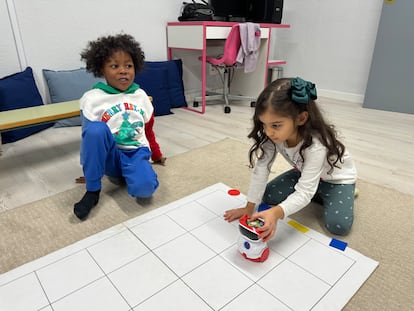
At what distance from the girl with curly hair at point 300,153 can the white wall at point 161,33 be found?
179cm

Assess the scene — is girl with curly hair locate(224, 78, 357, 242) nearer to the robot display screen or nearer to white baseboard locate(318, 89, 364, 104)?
the robot display screen

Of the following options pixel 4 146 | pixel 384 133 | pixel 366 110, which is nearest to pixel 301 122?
pixel 384 133

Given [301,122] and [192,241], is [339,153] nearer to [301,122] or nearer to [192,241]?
[301,122]

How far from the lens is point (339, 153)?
97cm

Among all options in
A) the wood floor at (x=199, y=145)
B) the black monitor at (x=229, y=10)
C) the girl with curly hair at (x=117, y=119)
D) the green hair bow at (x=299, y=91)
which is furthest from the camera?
the black monitor at (x=229, y=10)

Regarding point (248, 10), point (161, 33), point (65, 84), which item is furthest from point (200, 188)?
point (248, 10)

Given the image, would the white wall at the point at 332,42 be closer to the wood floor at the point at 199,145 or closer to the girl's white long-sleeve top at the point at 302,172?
the wood floor at the point at 199,145

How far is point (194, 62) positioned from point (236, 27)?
2.41 feet

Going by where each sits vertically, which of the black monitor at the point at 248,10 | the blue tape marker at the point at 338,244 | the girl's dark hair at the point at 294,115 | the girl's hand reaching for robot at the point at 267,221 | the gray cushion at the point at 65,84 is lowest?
the blue tape marker at the point at 338,244

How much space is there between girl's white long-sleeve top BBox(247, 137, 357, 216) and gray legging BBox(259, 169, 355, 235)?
33 millimetres

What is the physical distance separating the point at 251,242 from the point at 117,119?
29.6 inches

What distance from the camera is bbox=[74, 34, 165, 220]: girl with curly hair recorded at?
116 cm

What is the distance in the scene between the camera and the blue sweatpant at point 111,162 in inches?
43.7

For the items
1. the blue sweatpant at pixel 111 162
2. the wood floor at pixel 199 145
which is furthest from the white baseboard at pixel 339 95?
the blue sweatpant at pixel 111 162
